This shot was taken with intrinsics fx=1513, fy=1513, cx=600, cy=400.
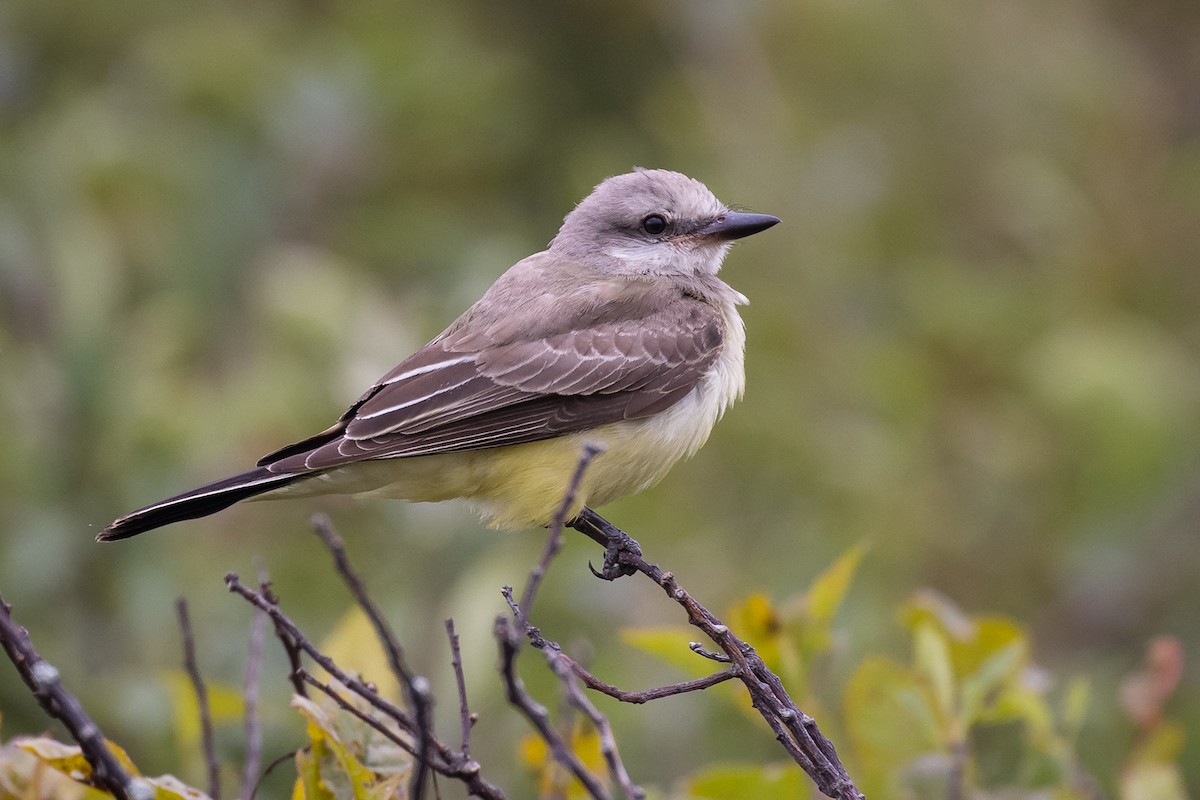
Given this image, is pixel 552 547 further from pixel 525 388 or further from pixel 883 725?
pixel 525 388

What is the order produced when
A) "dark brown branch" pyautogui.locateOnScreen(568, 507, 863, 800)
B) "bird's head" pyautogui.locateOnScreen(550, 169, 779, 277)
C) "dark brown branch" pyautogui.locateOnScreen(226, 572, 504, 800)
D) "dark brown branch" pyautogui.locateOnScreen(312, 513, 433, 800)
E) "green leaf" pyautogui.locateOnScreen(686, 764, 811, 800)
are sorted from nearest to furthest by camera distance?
"dark brown branch" pyautogui.locateOnScreen(312, 513, 433, 800) → "dark brown branch" pyautogui.locateOnScreen(226, 572, 504, 800) → "dark brown branch" pyautogui.locateOnScreen(568, 507, 863, 800) → "green leaf" pyautogui.locateOnScreen(686, 764, 811, 800) → "bird's head" pyautogui.locateOnScreen(550, 169, 779, 277)

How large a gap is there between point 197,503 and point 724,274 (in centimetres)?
339

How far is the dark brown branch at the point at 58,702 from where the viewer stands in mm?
1797

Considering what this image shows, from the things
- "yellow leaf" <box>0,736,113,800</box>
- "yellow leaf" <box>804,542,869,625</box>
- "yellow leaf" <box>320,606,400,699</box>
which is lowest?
"yellow leaf" <box>0,736,113,800</box>

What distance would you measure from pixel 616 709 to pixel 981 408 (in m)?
2.47

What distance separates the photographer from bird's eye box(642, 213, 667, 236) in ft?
14.0

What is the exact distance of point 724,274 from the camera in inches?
239

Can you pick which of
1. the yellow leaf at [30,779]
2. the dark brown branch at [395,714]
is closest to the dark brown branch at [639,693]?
the dark brown branch at [395,714]

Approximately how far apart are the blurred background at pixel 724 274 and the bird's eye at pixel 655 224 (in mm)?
778

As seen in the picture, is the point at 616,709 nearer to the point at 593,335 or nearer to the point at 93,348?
the point at 593,335

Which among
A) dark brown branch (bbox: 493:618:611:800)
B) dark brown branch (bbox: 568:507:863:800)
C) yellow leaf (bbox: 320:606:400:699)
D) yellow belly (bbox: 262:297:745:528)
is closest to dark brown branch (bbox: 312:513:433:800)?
dark brown branch (bbox: 493:618:611:800)

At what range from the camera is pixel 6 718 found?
12.3ft

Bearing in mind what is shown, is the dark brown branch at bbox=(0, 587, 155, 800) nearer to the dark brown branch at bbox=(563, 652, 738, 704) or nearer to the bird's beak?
the dark brown branch at bbox=(563, 652, 738, 704)

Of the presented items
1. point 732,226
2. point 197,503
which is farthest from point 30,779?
point 732,226
